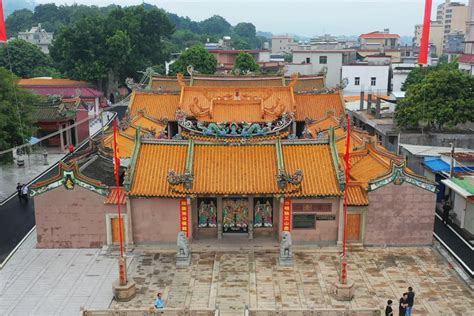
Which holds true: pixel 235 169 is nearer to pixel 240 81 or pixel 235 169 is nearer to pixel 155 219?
pixel 155 219

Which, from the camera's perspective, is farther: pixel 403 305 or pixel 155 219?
pixel 155 219

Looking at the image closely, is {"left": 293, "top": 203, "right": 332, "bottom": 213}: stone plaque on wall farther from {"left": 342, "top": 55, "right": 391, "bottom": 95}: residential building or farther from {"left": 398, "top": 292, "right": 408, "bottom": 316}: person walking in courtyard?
{"left": 342, "top": 55, "right": 391, "bottom": 95}: residential building

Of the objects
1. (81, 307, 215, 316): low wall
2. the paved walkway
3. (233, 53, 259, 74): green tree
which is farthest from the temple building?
(233, 53, 259, 74): green tree

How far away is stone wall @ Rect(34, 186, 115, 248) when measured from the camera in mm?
23625

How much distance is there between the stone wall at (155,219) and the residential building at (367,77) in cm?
4865

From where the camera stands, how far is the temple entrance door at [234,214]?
948 inches

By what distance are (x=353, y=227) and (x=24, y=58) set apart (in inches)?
2710

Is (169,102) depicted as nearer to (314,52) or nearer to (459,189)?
(459,189)

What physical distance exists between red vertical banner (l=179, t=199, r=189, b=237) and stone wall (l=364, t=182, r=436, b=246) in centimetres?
815

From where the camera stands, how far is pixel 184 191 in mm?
22797

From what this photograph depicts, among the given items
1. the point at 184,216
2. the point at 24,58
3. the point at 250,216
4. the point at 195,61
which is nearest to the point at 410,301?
the point at 250,216

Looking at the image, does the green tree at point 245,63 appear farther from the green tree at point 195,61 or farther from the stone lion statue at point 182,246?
the stone lion statue at point 182,246

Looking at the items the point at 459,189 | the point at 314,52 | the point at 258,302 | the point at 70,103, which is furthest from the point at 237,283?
the point at 314,52

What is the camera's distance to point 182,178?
74.7 ft
